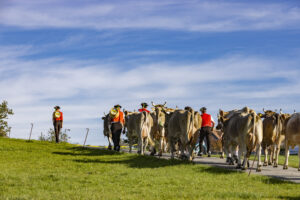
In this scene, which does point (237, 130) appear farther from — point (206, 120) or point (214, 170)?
point (206, 120)

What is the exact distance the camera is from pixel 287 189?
1464 centimetres

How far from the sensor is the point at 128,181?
1584 cm

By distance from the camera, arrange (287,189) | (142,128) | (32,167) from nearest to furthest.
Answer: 1. (287,189)
2. (32,167)
3. (142,128)

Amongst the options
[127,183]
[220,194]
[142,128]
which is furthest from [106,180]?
[142,128]

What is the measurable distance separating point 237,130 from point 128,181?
18.7ft

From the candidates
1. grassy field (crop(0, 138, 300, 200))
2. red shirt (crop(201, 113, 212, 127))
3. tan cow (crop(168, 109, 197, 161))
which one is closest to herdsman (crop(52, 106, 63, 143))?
grassy field (crop(0, 138, 300, 200))

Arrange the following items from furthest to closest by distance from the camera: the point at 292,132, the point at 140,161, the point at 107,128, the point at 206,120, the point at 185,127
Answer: the point at 107,128 → the point at 206,120 → the point at 140,161 → the point at 185,127 → the point at 292,132

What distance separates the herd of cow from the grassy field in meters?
1.51

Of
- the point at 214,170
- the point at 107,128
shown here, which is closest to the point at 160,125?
the point at 107,128

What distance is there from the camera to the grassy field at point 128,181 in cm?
1343

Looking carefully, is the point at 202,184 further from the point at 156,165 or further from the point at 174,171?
the point at 156,165

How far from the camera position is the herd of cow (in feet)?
60.8

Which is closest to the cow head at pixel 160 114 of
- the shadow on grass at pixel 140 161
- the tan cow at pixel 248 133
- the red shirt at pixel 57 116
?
the shadow on grass at pixel 140 161

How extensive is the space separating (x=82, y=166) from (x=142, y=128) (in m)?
6.15
